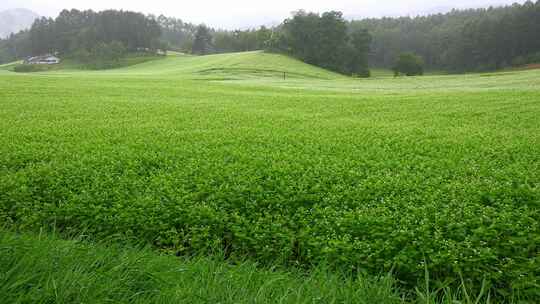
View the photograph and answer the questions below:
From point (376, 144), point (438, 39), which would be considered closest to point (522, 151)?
point (376, 144)

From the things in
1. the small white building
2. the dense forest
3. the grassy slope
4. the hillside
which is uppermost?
the dense forest

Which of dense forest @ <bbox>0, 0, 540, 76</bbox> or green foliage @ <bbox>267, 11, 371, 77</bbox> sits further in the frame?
green foliage @ <bbox>267, 11, 371, 77</bbox>

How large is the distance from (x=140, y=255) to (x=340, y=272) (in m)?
2.11

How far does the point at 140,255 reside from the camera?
15.1 ft

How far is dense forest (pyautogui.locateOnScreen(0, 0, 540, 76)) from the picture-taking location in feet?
236

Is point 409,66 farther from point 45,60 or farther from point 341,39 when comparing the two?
point 45,60

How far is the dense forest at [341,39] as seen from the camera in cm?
7206

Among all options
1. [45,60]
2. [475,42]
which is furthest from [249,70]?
[45,60]

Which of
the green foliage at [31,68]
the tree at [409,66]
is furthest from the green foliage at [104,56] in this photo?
the tree at [409,66]

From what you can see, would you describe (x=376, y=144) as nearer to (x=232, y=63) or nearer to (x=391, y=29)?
(x=232, y=63)

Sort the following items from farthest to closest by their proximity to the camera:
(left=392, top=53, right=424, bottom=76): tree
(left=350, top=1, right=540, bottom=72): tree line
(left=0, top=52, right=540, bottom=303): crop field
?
(left=392, top=53, right=424, bottom=76): tree → (left=350, top=1, right=540, bottom=72): tree line → (left=0, top=52, right=540, bottom=303): crop field

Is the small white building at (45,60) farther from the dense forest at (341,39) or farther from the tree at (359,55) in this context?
the tree at (359,55)

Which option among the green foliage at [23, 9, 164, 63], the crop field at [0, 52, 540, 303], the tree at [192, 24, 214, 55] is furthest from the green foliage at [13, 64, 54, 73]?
the crop field at [0, 52, 540, 303]

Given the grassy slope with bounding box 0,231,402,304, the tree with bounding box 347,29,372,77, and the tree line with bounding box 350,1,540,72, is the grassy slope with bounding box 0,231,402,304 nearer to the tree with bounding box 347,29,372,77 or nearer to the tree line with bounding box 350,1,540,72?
the tree line with bounding box 350,1,540,72
